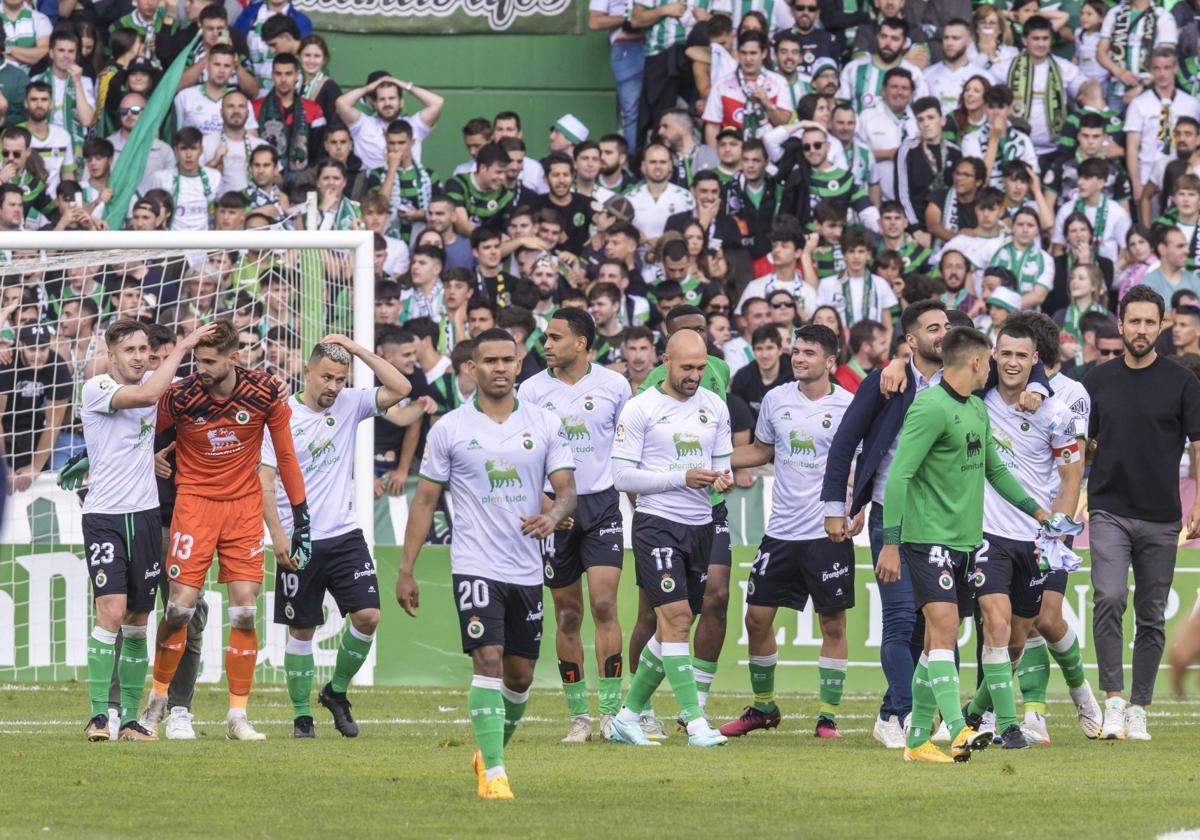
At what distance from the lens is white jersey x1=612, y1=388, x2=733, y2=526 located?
11.5 meters

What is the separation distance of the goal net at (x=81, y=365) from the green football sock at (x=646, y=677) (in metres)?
4.00

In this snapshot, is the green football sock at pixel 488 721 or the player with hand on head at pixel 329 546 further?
the player with hand on head at pixel 329 546

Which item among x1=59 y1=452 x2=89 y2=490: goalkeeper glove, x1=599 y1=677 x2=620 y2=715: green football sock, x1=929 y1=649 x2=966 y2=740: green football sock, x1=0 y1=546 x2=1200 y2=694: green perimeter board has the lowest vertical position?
Answer: x1=0 y1=546 x2=1200 y2=694: green perimeter board

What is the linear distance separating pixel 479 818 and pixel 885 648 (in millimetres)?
3988

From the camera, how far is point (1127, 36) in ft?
74.5

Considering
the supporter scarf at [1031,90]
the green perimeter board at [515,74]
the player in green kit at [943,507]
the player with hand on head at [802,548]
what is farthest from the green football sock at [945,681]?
the green perimeter board at [515,74]

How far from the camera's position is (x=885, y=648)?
11.7 metres

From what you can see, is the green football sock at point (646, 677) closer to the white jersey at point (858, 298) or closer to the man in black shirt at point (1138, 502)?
the man in black shirt at point (1138, 502)

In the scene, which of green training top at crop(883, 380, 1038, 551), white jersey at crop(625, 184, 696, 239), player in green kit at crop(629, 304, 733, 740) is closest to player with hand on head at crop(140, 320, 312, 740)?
Result: player in green kit at crop(629, 304, 733, 740)

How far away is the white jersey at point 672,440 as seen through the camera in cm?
1153

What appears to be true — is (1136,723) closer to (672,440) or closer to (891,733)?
(891,733)

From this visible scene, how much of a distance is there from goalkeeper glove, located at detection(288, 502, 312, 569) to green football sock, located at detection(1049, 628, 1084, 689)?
4.53m

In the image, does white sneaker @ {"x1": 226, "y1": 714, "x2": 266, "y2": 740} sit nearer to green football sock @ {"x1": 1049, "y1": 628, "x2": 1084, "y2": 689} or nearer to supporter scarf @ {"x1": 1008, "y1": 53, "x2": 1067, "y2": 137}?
green football sock @ {"x1": 1049, "y1": 628, "x2": 1084, "y2": 689}

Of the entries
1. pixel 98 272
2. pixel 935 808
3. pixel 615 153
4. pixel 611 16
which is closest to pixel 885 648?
pixel 935 808
